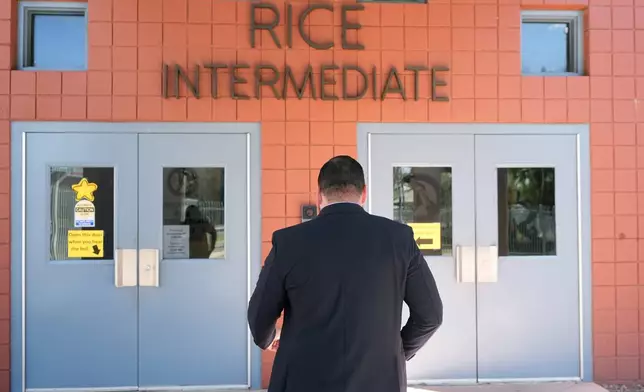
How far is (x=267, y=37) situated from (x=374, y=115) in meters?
1.18

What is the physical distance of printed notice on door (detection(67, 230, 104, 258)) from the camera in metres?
5.34

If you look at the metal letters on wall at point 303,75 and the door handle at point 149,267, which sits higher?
the metal letters on wall at point 303,75

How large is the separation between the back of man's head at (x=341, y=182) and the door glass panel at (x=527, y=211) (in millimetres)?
3380

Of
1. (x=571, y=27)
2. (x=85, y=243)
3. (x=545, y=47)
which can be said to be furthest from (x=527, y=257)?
(x=85, y=243)

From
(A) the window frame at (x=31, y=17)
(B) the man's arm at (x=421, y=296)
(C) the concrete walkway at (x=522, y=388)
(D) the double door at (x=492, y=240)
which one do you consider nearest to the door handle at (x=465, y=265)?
(D) the double door at (x=492, y=240)

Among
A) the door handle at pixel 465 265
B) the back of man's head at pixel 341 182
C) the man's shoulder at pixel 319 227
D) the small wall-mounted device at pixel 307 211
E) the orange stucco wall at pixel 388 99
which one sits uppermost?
the orange stucco wall at pixel 388 99

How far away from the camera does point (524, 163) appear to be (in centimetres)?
560

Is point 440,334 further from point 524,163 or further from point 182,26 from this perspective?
point 182,26

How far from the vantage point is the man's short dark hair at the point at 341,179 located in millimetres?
2514

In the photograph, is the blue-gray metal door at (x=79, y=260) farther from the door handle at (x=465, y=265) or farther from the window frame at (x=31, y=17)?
the door handle at (x=465, y=265)

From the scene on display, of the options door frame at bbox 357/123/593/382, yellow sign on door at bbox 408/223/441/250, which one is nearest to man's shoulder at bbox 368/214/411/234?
yellow sign on door at bbox 408/223/441/250

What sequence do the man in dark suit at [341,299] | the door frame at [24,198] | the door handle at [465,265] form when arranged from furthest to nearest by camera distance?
1. the door handle at [465,265]
2. the door frame at [24,198]
3. the man in dark suit at [341,299]

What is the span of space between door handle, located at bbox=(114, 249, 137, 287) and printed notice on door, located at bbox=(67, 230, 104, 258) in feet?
0.66

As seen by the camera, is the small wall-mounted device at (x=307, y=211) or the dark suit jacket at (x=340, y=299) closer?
the dark suit jacket at (x=340, y=299)
